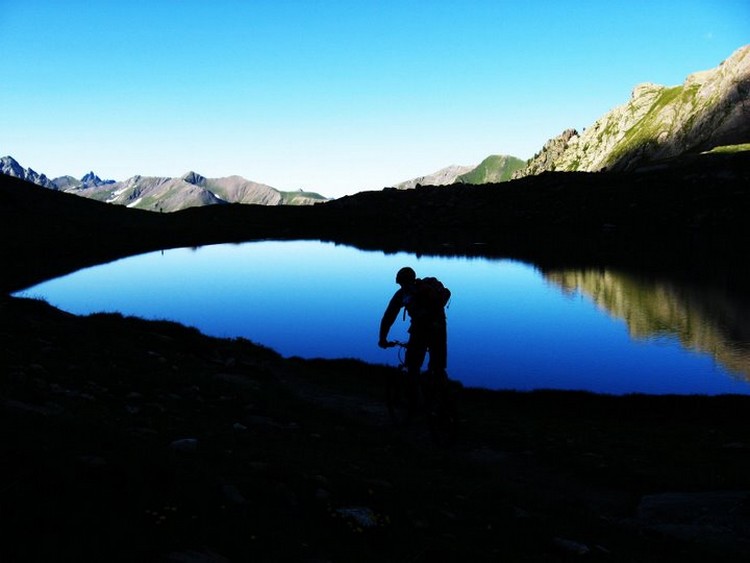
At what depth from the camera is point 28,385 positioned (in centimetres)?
1048

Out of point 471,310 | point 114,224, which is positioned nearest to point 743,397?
point 471,310

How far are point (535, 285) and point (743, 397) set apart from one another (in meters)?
26.4

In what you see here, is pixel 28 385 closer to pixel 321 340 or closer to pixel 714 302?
pixel 321 340

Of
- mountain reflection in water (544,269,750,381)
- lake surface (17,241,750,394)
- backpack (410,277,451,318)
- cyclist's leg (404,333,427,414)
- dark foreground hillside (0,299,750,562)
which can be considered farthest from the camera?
mountain reflection in water (544,269,750,381)

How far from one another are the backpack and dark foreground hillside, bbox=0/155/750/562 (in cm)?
319

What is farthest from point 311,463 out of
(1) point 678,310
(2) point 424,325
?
(1) point 678,310

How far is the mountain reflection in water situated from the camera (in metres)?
26.7

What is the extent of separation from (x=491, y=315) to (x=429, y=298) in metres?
22.9

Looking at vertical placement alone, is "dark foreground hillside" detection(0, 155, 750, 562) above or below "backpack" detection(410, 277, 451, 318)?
below

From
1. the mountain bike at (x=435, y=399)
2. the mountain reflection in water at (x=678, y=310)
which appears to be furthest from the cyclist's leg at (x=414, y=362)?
the mountain reflection in water at (x=678, y=310)

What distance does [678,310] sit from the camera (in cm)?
3450

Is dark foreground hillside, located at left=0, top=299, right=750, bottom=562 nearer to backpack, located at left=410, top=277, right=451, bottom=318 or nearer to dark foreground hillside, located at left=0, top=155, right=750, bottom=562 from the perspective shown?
dark foreground hillside, located at left=0, top=155, right=750, bottom=562

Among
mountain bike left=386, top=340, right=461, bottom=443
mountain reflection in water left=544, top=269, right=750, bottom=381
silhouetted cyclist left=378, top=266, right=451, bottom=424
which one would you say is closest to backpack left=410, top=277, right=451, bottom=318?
silhouetted cyclist left=378, top=266, right=451, bottom=424

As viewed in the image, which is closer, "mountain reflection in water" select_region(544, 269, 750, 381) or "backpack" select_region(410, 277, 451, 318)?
"backpack" select_region(410, 277, 451, 318)
